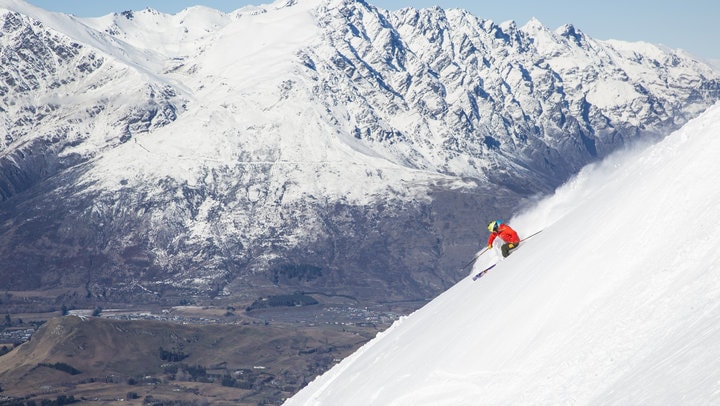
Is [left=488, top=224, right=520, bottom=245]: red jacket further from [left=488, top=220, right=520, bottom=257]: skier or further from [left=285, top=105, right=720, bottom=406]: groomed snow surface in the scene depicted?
[left=285, top=105, right=720, bottom=406]: groomed snow surface

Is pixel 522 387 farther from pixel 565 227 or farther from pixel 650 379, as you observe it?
pixel 565 227

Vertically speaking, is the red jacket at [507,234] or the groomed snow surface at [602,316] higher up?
the red jacket at [507,234]

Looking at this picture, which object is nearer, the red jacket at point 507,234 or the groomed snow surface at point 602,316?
the groomed snow surface at point 602,316

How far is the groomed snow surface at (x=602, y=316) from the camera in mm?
22438

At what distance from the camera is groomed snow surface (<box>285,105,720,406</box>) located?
22.4 meters

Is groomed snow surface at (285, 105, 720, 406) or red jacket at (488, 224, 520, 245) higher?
red jacket at (488, 224, 520, 245)

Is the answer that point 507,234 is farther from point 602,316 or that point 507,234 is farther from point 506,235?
point 602,316

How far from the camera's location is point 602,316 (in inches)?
1035

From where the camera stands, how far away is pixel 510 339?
95.4ft

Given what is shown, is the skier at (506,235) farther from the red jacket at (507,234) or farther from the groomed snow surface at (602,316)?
the groomed snow surface at (602,316)

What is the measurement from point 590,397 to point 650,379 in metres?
2.11

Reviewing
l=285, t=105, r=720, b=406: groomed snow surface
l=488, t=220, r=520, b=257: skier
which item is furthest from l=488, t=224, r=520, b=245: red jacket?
l=285, t=105, r=720, b=406: groomed snow surface

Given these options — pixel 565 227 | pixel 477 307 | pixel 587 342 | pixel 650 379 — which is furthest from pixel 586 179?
pixel 650 379

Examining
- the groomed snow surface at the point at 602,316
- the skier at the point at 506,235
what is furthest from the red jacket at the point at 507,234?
the groomed snow surface at the point at 602,316
